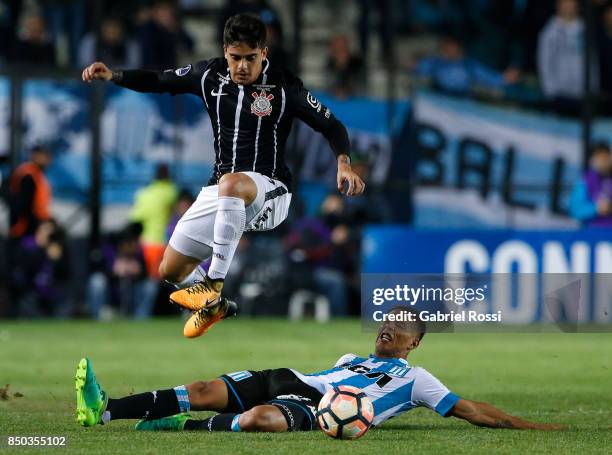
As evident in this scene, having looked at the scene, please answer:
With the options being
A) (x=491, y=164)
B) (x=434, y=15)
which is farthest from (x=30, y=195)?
(x=434, y=15)

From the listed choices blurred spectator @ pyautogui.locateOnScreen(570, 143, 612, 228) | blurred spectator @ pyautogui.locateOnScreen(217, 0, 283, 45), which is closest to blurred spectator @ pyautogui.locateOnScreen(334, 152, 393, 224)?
blurred spectator @ pyautogui.locateOnScreen(217, 0, 283, 45)

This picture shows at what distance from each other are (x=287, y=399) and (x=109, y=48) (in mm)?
11754

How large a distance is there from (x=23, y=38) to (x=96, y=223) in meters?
2.84

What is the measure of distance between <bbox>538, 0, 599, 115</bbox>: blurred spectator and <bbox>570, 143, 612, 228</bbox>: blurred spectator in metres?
2.09

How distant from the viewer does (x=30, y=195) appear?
730 inches

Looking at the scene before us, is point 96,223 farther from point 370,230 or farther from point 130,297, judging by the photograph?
point 370,230

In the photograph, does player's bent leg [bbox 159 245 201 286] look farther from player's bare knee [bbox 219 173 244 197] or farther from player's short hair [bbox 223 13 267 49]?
player's short hair [bbox 223 13 267 49]

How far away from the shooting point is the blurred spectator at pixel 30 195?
18469mm

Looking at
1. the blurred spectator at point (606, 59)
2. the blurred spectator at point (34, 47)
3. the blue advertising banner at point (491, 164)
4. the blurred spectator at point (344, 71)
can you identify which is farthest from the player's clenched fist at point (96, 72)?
the blurred spectator at point (606, 59)

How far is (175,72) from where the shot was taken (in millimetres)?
9500

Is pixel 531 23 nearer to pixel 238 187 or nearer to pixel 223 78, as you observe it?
pixel 223 78

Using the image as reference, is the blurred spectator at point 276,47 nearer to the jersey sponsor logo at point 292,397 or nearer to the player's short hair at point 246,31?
the player's short hair at point 246,31

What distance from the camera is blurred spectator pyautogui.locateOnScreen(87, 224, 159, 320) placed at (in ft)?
62.3

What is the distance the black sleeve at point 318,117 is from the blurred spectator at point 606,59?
11133 mm
